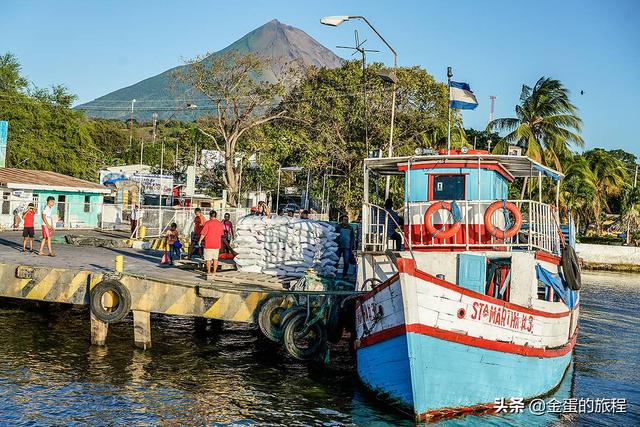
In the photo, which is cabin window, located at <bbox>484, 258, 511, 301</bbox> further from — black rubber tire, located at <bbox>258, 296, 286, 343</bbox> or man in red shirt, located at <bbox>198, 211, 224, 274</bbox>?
man in red shirt, located at <bbox>198, 211, 224, 274</bbox>

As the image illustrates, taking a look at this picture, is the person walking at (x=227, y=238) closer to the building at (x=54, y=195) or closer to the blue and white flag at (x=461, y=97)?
the blue and white flag at (x=461, y=97)

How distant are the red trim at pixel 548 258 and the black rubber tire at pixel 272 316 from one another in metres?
5.57

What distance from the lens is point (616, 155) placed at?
330 feet

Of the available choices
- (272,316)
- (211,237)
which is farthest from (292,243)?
(272,316)

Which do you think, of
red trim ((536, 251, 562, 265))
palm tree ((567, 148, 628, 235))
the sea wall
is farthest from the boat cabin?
palm tree ((567, 148, 628, 235))

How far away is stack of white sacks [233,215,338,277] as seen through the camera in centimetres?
1872

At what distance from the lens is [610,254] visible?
5478 cm

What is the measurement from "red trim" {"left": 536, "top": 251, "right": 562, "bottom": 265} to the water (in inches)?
117

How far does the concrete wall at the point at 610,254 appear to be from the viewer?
54.7m

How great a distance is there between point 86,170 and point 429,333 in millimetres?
51244

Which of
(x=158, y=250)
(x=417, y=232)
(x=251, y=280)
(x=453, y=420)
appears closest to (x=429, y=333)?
(x=453, y=420)

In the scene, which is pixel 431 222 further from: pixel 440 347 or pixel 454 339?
pixel 440 347

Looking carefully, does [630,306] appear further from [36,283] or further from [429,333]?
[36,283]

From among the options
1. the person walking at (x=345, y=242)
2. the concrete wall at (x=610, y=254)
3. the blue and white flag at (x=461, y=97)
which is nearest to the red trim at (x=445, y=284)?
the blue and white flag at (x=461, y=97)
